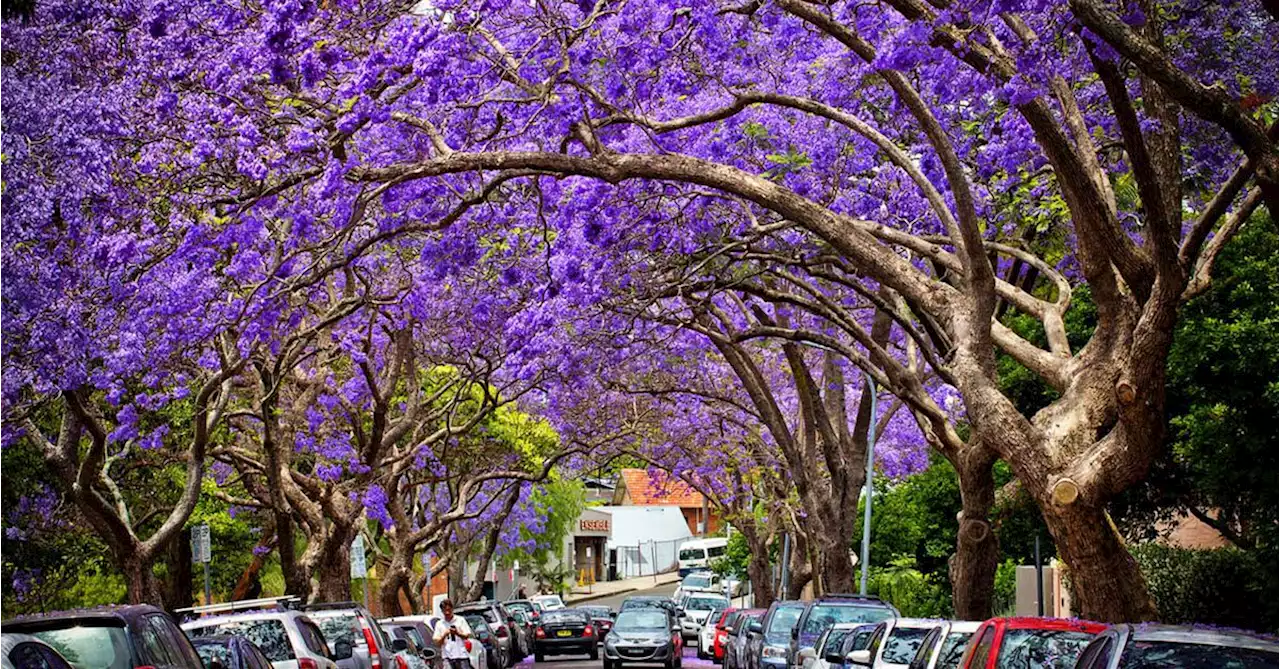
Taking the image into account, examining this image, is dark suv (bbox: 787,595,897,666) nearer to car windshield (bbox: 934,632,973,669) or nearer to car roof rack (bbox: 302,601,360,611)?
car roof rack (bbox: 302,601,360,611)

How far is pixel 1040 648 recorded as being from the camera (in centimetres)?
1205

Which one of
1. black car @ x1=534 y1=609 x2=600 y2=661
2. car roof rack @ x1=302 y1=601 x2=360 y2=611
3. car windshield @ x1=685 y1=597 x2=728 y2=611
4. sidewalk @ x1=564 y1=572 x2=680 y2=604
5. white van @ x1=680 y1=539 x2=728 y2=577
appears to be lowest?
car roof rack @ x1=302 y1=601 x2=360 y2=611

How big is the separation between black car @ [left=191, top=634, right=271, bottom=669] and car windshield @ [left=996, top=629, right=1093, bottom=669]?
20.3ft

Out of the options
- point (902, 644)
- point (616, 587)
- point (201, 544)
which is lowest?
point (902, 644)

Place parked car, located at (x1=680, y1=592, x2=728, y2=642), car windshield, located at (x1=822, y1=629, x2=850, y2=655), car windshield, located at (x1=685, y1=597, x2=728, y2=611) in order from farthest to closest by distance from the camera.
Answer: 1. car windshield, located at (x1=685, y1=597, x2=728, y2=611)
2. parked car, located at (x1=680, y1=592, x2=728, y2=642)
3. car windshield, located at (x1=822, y1=629, x2=850, y2=655)

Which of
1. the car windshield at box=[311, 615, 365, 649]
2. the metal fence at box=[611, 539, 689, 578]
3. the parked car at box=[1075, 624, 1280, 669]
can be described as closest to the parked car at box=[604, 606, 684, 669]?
the car windshield at box=[311, 615, 365, 649]

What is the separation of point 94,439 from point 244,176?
479cm

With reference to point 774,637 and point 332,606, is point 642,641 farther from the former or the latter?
point 332,606

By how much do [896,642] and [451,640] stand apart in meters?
9.92

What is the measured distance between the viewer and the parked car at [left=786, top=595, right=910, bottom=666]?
2319cm

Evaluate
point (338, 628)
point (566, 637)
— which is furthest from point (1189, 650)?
point (566, 637)

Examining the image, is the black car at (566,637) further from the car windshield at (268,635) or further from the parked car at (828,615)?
the car windshield at (268,635)

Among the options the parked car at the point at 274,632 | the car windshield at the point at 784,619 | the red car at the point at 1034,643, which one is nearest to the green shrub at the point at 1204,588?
the car windshield at the point at 784,619

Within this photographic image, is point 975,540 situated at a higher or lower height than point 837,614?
higher
